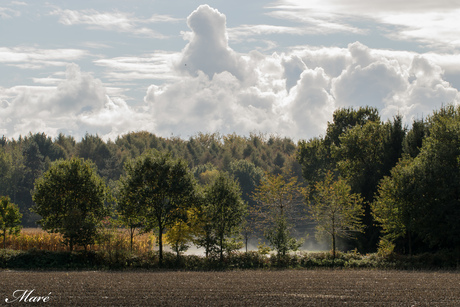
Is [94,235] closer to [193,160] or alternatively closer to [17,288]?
[17,288]

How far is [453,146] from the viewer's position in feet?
149

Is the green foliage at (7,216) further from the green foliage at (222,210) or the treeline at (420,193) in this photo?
the treeline at (420,193)

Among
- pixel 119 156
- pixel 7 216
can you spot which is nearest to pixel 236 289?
pixel 7 216

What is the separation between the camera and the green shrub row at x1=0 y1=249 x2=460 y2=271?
132 feet

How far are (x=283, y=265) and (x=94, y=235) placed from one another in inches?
631

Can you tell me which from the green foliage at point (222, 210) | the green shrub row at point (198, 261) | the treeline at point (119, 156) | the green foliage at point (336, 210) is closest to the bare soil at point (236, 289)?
the green shrub row at point (198, 261)

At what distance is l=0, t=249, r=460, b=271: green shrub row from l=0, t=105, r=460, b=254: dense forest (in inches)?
115

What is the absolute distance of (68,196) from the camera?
4550 cm

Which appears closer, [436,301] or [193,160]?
[436,301]

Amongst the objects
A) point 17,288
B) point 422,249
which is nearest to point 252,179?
point 422,249

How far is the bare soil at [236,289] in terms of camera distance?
24.3 metres

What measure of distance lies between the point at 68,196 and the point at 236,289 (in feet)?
76.2

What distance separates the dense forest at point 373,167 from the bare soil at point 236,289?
979cm

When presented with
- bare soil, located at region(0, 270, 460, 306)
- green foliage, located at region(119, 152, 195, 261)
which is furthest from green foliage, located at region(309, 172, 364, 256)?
bare soil, located at region(0, 270, 460, 306)
